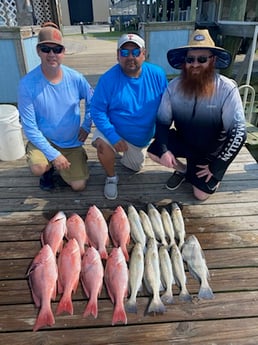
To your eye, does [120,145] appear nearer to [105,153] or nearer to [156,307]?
[105,153]

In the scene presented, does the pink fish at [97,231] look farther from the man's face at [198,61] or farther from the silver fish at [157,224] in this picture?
the man's face at [198,61]

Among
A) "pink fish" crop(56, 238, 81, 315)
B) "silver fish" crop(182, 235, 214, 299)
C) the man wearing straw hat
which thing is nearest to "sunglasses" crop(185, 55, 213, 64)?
the man wearing straw hat

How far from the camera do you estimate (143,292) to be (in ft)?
6.86

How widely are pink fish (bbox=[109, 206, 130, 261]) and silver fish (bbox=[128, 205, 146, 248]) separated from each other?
45 millimetres

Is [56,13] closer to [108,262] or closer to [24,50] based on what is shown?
[24,50]

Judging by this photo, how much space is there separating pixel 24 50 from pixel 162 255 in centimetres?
471

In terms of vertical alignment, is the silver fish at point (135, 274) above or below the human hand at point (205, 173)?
below

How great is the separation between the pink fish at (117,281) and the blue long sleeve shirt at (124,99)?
1166 mm

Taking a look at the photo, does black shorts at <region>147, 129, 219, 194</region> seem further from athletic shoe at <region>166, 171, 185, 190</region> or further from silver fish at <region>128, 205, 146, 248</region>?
silver fish at <region>128, 205, 146, 248</region>

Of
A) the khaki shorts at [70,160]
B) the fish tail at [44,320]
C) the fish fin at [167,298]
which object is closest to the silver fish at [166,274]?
the fish fin at [167,298]

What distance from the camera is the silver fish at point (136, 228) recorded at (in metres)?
2.46

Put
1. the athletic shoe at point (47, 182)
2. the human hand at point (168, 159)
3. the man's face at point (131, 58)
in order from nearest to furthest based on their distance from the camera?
the man's face at point (131, 58) → the human hand at point (168, 159) → the athletic shoe at point (47, 182)

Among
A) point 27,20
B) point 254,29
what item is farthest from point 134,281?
point 27,20

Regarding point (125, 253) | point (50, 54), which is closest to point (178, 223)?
point (125, 253)
